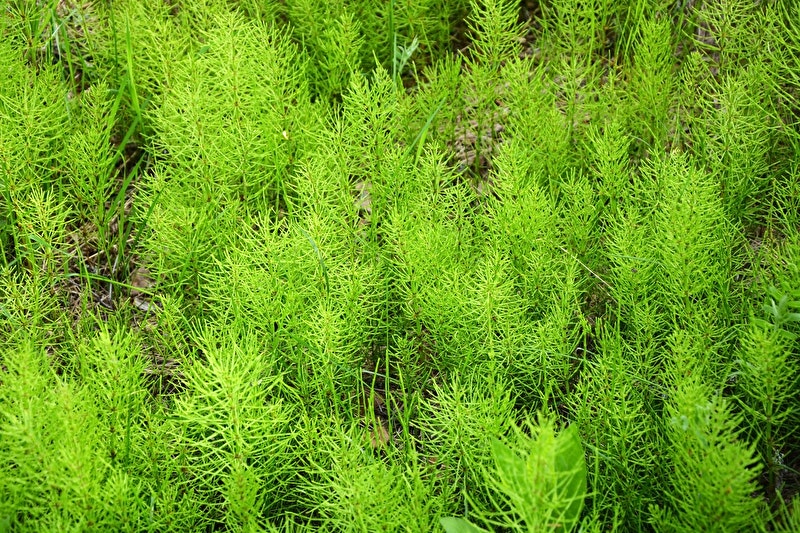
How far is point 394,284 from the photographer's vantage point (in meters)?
2.47

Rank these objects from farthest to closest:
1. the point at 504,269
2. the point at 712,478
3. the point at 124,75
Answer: the point at 124,75 < the point at 504,269 < the point at 712,478

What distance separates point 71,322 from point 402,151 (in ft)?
4.17

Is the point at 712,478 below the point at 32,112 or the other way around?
below

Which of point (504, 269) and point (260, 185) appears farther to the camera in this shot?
point (260, 185)

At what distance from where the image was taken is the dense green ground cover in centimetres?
196

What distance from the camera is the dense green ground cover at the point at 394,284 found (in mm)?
1961

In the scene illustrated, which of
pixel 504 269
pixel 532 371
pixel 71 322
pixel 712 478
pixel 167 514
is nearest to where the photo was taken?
pixel 712 478

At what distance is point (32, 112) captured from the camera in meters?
2.74

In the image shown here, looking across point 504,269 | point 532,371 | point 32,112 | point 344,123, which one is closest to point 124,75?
point 32,112

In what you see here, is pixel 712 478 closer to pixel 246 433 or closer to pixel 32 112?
pixel 246 433

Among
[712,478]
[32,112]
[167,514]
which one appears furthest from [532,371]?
[32,112]

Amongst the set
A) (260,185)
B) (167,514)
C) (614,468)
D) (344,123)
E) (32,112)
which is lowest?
(614,468)

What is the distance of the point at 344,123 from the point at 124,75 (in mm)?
1099

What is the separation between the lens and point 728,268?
2.38m
